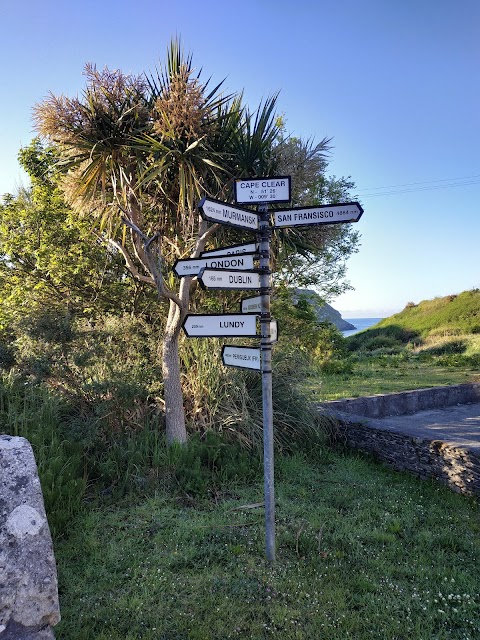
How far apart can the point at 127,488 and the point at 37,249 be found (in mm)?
4500

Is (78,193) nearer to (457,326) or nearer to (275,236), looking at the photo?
(275,236)

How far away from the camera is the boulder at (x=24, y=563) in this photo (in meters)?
2.13

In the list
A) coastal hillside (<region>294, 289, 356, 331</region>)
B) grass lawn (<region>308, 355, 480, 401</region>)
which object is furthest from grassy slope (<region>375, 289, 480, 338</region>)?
coastal hillside (<region>294, 289, 356, 331</region>)

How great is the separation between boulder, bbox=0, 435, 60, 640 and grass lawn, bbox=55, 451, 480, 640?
0.36m

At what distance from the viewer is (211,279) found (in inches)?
117

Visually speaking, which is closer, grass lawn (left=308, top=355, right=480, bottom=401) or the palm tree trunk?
the palm tree trunk

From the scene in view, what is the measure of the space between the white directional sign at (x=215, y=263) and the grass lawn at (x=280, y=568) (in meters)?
2.01

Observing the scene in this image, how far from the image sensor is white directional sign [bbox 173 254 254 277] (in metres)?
3.18

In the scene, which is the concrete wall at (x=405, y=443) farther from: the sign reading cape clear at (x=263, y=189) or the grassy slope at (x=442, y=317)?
the grassy slope at (x=442, y=317)

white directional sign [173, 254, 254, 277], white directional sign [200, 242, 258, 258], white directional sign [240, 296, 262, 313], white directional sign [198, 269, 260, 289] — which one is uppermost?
white directional sign [200, 242, 258, 258]

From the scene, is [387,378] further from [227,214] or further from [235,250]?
[227,214]

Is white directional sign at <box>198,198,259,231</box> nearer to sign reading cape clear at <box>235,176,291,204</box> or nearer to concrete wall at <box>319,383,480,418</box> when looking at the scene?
sign reading cape clear at <box>235,176,291,204</box>

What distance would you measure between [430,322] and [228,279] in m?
25.9

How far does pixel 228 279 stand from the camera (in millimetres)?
3068
